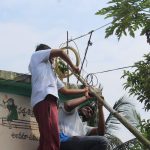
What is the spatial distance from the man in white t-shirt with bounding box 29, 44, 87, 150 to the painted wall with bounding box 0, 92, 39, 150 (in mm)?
320

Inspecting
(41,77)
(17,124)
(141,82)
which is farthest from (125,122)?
(141,82)

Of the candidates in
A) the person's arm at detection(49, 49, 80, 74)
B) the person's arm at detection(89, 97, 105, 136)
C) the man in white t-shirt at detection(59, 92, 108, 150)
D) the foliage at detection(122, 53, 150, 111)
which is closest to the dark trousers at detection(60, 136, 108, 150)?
the man in white t-shirt at detection(59, 92, 108, 150)

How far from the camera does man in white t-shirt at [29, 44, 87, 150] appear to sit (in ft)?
16.8

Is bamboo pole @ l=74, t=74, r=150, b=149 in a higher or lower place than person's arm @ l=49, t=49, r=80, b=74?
lower

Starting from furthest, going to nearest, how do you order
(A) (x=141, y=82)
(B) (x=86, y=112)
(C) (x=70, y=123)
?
(A) (x=141, y=82) → (B) (x=86, y=112) → (C) (x=70, y=123)

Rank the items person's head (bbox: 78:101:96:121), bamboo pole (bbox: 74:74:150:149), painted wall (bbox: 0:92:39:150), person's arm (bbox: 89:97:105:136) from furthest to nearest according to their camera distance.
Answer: person's head (bbox: 78:101:96:121), person's arm (bbox: 89:97:105:136), painted wall (bbox: 0:92:39:150), bamboo pole (bbox: 74:74:150:149)

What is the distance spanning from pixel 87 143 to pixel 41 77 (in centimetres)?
76

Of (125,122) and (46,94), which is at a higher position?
(46,94)

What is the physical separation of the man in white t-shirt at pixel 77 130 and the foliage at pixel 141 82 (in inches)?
88.1

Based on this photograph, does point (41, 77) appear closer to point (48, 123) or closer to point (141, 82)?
point (48, 123)

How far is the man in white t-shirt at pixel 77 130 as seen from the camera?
5.22 meters

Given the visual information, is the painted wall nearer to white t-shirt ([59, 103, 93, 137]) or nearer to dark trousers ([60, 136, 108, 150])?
white t-shirt ([59, 103, 93, 137])

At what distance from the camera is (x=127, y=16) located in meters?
6.62

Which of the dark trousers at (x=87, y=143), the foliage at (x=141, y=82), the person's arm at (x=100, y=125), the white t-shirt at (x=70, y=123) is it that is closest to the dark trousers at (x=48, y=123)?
the dark trousers at (x=87, y=143)
